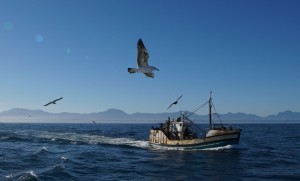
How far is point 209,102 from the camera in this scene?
183 ft

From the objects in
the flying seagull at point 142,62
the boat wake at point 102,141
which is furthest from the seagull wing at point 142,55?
the boat wake at point 102,141

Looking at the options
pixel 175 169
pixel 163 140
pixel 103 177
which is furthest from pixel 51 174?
pixel 163 140

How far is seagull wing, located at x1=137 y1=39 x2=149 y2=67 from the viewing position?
543 inches

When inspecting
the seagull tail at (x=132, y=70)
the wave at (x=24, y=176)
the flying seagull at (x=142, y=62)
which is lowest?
the wave at (x=24, y=176)

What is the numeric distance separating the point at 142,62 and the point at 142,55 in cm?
33

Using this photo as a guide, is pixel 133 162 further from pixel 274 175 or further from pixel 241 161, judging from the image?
pixel 274 175

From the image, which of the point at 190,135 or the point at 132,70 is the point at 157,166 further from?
the point at 132,70

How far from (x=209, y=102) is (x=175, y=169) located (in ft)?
65.1

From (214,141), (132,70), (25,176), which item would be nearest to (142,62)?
(132,70)

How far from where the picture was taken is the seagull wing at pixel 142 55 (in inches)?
543

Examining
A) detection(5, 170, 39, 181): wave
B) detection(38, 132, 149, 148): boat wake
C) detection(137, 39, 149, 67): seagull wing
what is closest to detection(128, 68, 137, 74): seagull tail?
detection(137, 39, 149, 67): seagull wing

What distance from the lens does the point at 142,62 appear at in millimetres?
14406

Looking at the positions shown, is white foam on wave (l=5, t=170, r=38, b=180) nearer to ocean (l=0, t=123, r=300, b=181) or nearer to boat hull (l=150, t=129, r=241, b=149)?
ocean (l=0, t=123, r=300, b=181)

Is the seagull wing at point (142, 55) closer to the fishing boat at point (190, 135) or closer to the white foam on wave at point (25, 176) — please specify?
the white foam on wave at point (25, 176)
